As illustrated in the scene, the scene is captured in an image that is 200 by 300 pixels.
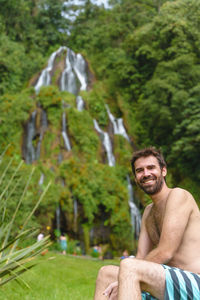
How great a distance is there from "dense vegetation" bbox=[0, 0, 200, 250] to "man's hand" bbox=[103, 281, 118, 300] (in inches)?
359

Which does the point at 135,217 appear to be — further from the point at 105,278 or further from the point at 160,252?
the point at 160,252

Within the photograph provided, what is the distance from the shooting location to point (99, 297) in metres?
2.00

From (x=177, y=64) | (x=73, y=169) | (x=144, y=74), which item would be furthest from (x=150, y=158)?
(x=144, y=74)

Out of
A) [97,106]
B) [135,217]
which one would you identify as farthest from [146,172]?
[97,106]

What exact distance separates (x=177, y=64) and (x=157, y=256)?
15.7m

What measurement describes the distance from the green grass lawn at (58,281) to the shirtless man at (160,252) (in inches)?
79.8

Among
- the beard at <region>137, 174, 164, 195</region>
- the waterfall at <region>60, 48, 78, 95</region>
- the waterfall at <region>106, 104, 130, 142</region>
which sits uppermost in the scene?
the waterfall at <region>60, 48, 78, 95</region>

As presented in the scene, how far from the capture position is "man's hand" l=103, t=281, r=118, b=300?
191cm

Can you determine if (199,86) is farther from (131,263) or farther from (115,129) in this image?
(131,263)

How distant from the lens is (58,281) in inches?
244

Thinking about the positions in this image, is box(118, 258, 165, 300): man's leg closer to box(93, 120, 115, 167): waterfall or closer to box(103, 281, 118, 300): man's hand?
box(103, 281, 118, 300): man's hand

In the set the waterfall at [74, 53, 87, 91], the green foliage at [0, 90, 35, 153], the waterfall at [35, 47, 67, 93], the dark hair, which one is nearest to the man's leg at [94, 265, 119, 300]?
the dark hair

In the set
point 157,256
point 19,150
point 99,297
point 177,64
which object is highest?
point 177,64

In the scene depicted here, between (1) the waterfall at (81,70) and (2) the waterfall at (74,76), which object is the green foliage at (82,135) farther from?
(1) the waterfall at (81,70)
